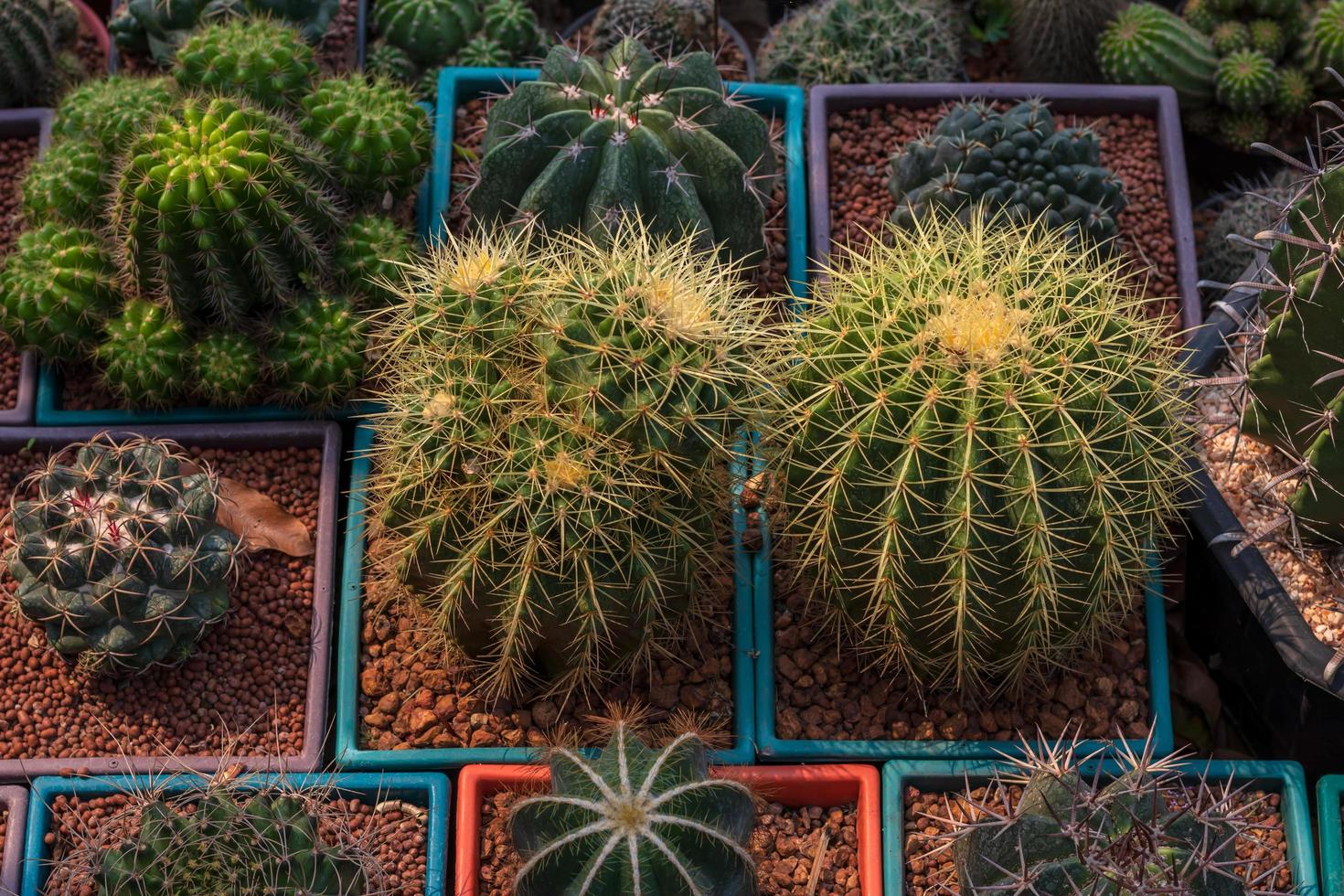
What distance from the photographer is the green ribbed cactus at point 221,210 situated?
9.96 feet

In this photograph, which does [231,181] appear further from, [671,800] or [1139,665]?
[1139,665]

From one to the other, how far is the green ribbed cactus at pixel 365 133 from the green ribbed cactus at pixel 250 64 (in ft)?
0.22

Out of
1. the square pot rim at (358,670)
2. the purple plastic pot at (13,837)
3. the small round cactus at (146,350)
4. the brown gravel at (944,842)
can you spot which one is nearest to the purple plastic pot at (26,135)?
the small round cactus at (146,350)

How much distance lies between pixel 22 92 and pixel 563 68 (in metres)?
1.68

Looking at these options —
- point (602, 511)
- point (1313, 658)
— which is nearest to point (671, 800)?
point (602, 511)

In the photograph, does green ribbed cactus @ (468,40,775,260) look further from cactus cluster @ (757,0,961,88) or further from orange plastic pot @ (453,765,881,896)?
orange plastic pot @ (453,765,881,896)

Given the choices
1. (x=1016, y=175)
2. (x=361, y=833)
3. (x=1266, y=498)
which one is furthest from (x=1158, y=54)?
(x=361, y=833)

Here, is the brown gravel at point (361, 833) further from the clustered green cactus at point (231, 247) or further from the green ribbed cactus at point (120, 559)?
the clustered green cactus at point (231, 247)

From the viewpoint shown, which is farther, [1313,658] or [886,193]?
[886,193]

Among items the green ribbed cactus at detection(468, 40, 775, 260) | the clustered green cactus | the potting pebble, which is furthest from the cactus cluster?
the potting pebble

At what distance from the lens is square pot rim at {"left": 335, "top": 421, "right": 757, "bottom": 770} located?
10.1 ft

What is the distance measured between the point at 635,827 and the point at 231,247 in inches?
60.9

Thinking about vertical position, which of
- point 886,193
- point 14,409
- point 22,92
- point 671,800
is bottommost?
point 671,800

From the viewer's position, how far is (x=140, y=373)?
3.33 meters
